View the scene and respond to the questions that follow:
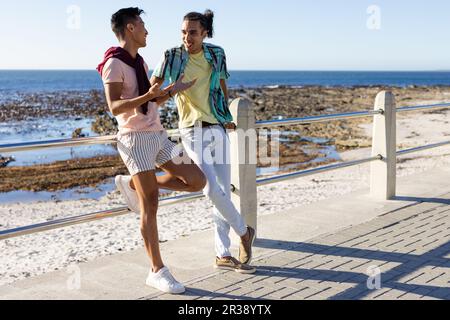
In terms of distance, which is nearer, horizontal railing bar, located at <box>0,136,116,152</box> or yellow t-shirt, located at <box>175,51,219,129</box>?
horizontal railing bar, located at <box>0,136,116,152</box>

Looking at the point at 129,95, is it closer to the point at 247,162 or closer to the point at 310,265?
the point at 247,162

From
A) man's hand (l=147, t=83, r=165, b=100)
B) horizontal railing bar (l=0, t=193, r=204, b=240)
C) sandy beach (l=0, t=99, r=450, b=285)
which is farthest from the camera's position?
sandy beach (l=0, t=99, r=450, b=285)

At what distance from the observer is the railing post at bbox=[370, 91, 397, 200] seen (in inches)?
279

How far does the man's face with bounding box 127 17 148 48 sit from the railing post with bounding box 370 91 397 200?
398 cm

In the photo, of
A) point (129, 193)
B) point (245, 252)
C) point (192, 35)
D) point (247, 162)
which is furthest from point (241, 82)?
point (129, 193)

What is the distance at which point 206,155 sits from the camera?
4398 millimetres

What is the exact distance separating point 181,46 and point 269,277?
1868 mm

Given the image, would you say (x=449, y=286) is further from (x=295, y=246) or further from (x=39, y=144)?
(x=39, y=144)

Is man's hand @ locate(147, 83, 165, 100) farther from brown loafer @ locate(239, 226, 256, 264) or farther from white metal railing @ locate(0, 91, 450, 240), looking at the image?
brown loafer @ locate(239, 226, 256, 264)

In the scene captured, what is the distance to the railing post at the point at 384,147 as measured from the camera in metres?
7.09

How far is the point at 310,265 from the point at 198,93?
66.6 inches

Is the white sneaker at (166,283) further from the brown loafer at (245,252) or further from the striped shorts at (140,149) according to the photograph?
the striped shorts at (140,149)

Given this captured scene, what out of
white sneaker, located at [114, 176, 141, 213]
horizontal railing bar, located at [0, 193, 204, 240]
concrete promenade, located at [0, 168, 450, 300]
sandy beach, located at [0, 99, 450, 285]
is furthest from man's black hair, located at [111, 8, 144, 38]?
sandy beach, located at [0, 99, 450, 285]
